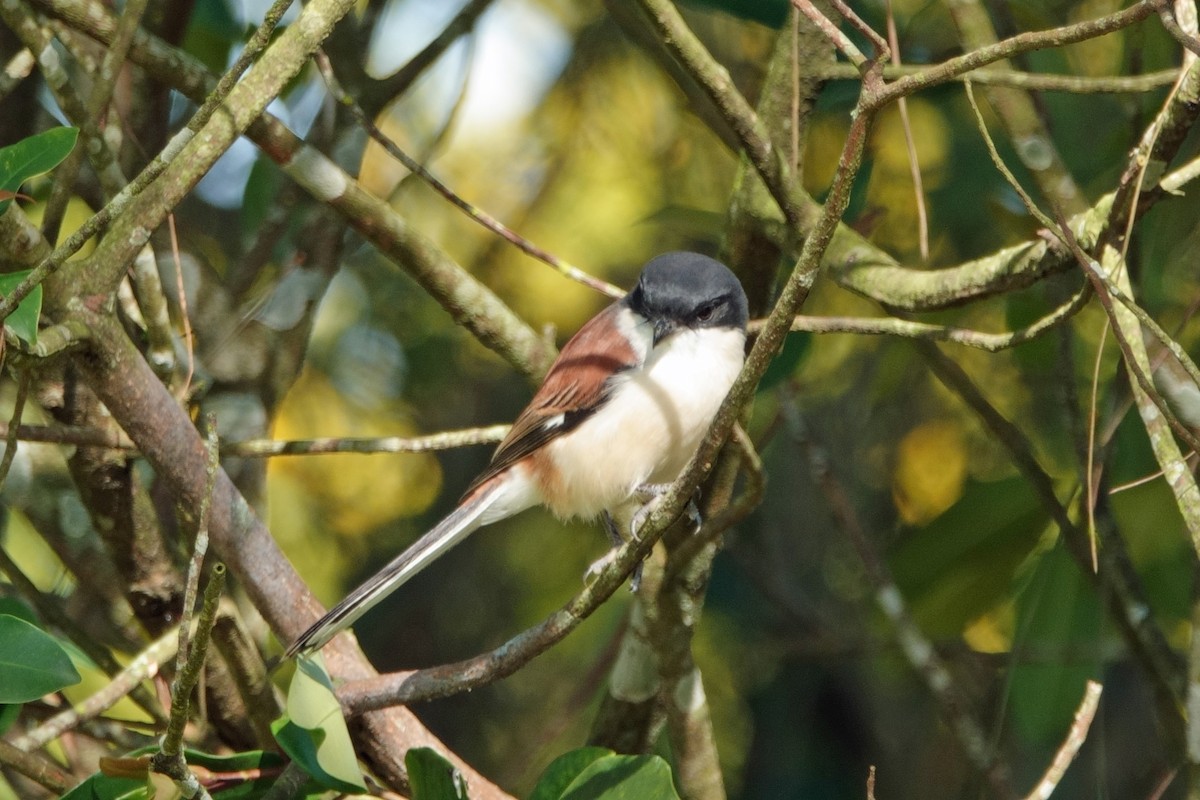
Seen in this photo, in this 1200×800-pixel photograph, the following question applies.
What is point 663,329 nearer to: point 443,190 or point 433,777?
point 443,190

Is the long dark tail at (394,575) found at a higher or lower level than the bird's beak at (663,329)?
lower

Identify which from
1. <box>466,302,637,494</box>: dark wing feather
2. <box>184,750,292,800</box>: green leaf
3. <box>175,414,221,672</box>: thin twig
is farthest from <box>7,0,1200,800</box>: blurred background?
<box>175,414,221,672</box>: thin twig

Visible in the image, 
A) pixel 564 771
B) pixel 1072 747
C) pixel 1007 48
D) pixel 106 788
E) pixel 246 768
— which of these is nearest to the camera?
pixel 1007 48

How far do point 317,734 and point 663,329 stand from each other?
1585 mm

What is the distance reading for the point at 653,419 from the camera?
358 cm

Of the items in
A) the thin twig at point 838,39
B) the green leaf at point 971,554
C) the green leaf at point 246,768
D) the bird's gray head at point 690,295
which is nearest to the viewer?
the thin twig at point 838,39

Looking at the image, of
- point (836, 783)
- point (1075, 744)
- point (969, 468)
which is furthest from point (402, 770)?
point (969, 468)

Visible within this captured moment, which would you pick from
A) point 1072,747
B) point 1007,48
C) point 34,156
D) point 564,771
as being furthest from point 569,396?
point 1007,48

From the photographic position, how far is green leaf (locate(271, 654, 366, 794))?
246 cm

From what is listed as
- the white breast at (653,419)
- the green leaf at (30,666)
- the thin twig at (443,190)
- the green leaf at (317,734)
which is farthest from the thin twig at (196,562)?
the white breast at (653,419)

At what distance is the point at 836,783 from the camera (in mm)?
4348

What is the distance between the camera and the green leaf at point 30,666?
2.15 m

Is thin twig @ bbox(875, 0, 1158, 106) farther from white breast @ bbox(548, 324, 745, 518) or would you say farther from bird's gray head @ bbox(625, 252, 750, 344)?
white breast @ bbox(548, 324, 745, 518)

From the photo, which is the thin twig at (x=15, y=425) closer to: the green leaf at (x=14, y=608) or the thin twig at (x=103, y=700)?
the green leaf at (x=14, y=608)
